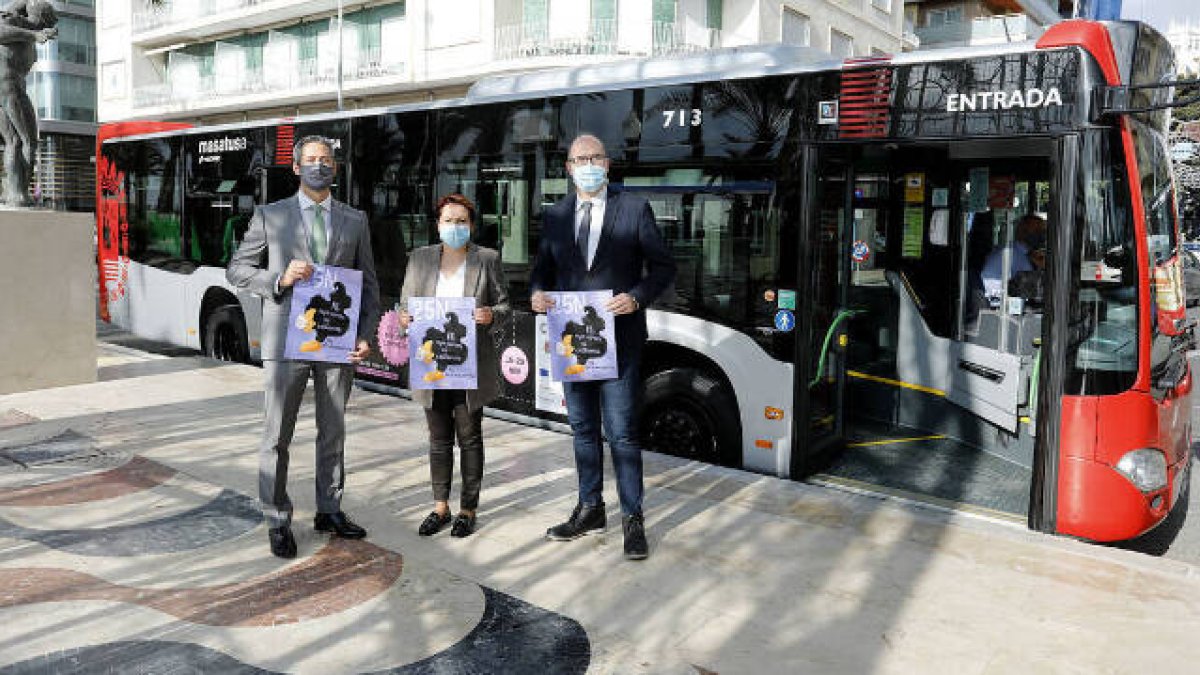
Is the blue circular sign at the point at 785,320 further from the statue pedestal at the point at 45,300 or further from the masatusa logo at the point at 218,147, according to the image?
the masatusa logo at the point at 218,147

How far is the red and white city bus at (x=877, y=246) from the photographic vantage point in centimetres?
489

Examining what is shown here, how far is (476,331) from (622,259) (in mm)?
832

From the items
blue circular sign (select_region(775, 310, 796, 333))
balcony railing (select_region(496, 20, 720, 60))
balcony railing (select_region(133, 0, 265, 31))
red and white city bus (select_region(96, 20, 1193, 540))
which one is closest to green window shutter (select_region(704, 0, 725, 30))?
balcony railing (select_region(496, 20, 720, 60))

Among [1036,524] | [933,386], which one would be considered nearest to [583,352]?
[1036,524]

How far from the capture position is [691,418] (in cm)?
652

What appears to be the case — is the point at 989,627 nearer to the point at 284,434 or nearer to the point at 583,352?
the point at 583,352

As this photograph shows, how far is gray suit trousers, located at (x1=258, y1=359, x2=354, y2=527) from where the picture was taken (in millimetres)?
4383

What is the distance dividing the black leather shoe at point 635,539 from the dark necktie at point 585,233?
1285 mm

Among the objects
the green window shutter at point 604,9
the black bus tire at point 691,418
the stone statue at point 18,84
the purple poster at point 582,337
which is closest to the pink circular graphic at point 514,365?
the black bus tire at point 691,418

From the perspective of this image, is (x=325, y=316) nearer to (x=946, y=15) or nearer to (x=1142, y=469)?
(x=1142, y=469)

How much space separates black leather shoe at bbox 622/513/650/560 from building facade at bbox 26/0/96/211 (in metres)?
53.1

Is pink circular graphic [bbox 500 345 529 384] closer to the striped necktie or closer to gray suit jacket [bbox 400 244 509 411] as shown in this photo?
gray suit jacket [bbox 400 244 509 411]

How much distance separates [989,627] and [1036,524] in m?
1.52

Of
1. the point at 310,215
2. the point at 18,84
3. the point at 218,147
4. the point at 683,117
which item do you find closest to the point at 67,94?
the point at 218,147
